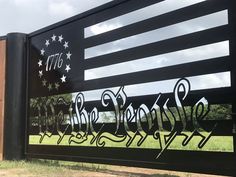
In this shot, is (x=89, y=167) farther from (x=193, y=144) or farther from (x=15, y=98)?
(x=193, y=144)

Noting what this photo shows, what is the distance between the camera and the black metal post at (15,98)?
36.7ft

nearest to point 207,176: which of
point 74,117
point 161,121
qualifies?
point 161,121

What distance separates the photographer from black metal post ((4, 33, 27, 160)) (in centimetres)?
1118

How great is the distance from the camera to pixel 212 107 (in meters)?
7.02

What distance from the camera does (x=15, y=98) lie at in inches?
444

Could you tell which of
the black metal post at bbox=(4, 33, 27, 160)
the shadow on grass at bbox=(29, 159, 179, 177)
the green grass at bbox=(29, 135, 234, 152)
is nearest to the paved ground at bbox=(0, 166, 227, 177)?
the shadow on grass at bbox=(29, 159, 179, 177)

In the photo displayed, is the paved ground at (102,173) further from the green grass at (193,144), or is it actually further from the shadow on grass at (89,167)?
the green grass at (193,144)

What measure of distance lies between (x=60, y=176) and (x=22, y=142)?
3381 millimetres

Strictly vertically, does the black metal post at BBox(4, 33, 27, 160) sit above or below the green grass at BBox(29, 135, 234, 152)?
above

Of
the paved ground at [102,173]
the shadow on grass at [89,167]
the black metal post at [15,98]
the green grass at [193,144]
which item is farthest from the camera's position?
the black metal post at [15,98]

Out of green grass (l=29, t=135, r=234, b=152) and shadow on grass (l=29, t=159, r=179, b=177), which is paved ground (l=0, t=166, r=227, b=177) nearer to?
shadow on grass (l=29, t=159, r=179, b=177)

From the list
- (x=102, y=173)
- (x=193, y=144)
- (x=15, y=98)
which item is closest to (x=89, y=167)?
(x=102, y=173)

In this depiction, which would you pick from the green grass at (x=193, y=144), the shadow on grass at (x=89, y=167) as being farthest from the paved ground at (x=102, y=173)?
the green grass at (x=193, y=144)

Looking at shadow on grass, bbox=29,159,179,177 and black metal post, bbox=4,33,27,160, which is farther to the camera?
black metal post, bbox=4,33,27,160
